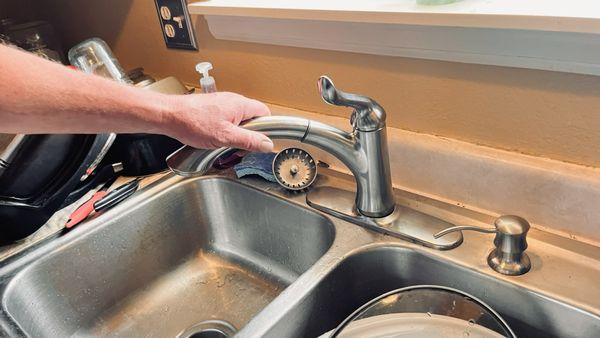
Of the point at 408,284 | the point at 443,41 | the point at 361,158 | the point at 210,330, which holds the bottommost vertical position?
the point at 210,330

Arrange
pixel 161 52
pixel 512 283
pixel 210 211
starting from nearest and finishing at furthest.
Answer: pixel 512 283 → pixel 210 211 → pixel 161 52

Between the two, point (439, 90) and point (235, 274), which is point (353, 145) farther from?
point (235, 274)

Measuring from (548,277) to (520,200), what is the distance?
117 mm

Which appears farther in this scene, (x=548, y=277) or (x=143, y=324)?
(x=143, y=324)

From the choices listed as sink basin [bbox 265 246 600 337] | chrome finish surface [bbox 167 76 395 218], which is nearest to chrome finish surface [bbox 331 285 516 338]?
sink basin [bbox 265 246 600 337]

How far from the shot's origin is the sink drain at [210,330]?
79cm

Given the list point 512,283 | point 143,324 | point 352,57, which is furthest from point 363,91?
point 143,324

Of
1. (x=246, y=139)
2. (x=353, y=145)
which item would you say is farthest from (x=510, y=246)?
(x=246, y=139)

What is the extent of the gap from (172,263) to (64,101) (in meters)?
0.43

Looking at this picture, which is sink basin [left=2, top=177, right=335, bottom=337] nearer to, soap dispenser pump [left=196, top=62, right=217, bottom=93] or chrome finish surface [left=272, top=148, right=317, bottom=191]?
chrome finish surface [left=272, top=148, right=317, bottom=191]

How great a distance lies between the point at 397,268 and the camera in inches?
26.6

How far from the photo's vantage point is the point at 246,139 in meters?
0.60

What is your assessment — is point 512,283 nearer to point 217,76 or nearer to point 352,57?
point 352,57

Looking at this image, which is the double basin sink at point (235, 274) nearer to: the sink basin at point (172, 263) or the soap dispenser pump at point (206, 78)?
the sink basin at point (172, 263)
